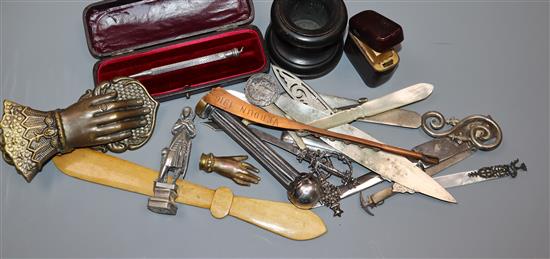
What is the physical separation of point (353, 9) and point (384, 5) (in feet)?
0.37

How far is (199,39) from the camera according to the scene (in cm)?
171

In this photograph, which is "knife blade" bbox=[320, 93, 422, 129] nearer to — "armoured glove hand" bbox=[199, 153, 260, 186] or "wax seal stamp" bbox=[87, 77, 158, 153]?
"armoured glove hand" bbox=[199, 153, 260, 186]

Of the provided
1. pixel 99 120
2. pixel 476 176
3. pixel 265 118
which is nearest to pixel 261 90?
pixel 265 118

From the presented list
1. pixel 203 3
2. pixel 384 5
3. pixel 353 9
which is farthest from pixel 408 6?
pixel 203 3

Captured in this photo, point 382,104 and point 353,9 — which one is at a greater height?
point 353,9

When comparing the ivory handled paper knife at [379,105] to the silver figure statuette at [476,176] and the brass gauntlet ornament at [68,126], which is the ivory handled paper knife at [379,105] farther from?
the brass gauntlet ornament at [68,126]

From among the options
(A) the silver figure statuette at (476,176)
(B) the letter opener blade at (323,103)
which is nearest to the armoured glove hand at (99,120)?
(B) the letter opener blade at (323,103)

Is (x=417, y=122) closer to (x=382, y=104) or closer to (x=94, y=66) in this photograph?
(x=382, y=104)

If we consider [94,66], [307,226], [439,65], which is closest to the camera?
[307,226]

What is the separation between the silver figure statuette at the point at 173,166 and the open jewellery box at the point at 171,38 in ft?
0.51

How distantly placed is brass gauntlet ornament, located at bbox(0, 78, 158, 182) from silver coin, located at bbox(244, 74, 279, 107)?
314 mm

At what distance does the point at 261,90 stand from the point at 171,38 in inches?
13.3

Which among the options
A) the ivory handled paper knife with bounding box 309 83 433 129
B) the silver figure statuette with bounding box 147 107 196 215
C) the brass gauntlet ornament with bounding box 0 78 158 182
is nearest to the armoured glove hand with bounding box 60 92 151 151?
the brass gauntlet ornament with bounding box 0 78 158 182

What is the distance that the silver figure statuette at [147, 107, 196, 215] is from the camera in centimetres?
151
